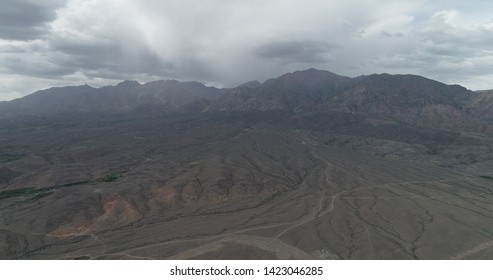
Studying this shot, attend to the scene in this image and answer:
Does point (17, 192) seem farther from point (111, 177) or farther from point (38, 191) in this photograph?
point (111, 177)

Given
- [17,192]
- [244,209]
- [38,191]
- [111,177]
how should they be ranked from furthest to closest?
[111,177] → [17,192] → [38,191] → [244,209]

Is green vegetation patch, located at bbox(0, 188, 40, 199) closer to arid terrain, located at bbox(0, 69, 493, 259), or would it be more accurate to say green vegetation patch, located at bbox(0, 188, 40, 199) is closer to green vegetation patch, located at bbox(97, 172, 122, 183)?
arid terrain, located at bbox(0, 69, 493, 259)

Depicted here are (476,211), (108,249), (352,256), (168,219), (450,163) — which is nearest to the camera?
(352,256)

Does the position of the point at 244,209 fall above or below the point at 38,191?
below

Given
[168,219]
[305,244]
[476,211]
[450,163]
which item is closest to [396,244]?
[305,244]

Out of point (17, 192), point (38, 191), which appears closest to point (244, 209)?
point (38, 191)

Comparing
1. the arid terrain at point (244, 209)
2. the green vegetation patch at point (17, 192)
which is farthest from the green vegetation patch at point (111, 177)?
the green vegetation patch at point (17, 192)

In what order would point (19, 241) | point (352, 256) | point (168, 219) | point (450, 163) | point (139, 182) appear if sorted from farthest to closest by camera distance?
point (450, 163) → point (139, 182) → point (168, 219) → point (19, 241) → point (352, 256)

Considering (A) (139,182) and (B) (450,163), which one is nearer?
(A) (139,182)

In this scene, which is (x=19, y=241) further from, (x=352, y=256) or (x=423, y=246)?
(x=423, y=246)

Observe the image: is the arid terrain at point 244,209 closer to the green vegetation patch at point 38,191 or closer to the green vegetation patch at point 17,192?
the green vegetation patch at point 17,192

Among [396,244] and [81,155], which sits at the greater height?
[81,155]
